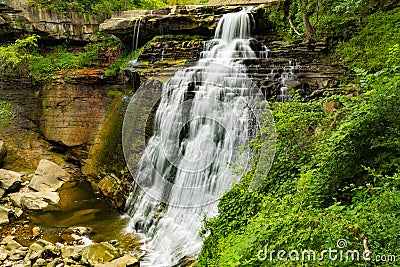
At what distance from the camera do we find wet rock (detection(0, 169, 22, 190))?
32.5 ft

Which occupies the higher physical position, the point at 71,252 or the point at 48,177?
the point at 71,252

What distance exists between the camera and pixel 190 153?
26.0ft

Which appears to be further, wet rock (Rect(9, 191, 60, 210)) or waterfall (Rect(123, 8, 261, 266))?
wet rock (Rect(9, 191, 60, 210))

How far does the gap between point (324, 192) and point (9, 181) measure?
993 centimetres

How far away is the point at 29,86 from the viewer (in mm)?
13086

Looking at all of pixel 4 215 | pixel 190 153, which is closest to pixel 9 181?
pixel 4 215

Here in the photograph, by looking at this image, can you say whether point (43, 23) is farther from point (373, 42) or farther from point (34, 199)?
point (373, 42)

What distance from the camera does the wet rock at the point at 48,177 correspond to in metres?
10.5

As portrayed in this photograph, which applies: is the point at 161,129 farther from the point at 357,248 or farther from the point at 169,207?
the point at 357,248

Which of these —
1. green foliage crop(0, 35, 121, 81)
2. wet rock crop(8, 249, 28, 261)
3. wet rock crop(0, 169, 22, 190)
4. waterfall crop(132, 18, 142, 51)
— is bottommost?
wet rock crop(8, 249, 28, 261)

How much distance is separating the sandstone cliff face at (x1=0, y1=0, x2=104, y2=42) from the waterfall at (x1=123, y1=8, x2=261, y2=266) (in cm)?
717

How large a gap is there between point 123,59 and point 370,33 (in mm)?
8839

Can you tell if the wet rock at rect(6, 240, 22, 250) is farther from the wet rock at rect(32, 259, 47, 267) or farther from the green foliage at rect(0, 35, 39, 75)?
the green foliage at rect(0, 35, 39, 75)

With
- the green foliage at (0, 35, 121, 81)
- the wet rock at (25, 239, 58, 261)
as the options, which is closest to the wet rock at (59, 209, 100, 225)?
the wet rock at (25, 239, 58, 261)
